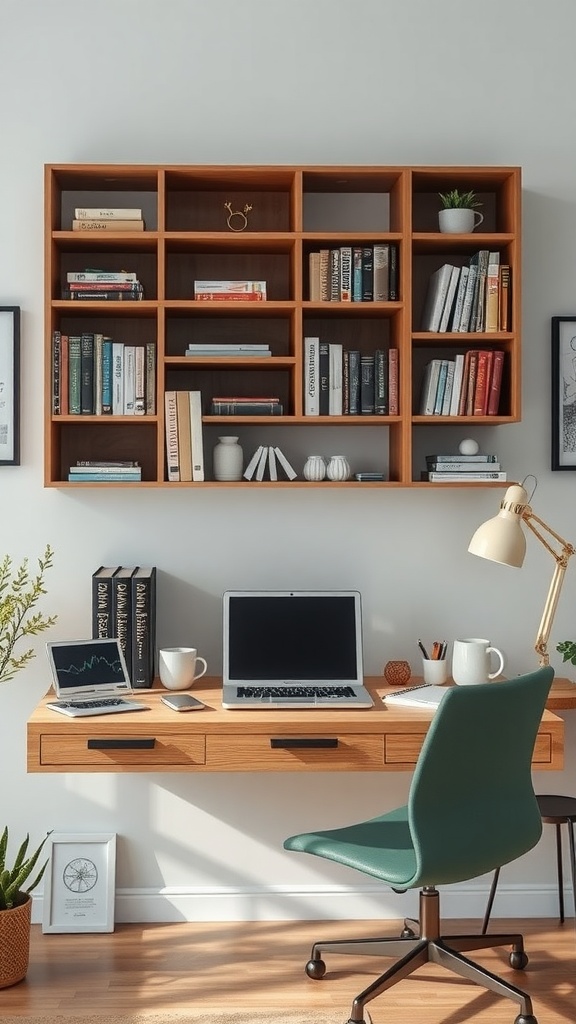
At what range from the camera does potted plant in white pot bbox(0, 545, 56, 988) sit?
2.71 m

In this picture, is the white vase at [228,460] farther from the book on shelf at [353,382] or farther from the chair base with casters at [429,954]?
the chair base with casters at [429,954]

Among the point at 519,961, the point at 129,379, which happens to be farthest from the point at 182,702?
the point at 519,961

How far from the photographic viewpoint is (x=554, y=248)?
3.25m

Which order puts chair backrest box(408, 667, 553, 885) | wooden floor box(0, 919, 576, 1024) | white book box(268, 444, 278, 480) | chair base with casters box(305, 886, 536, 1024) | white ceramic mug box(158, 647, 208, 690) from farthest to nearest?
white book box(268, 444, 278, 480)
white ceramic mug box(158, 647, 208, 690)
wooden floor box(0, 919, 576, 1024)
chair base with casters box(305, 886, 536, 1024)
chair backrest box(408, 667, 553, 885)

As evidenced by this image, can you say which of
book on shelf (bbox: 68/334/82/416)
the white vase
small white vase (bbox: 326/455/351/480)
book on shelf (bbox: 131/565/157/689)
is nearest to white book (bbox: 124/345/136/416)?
book on shelf (bbox: 68/334/82/416)

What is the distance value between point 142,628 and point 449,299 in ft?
4.36

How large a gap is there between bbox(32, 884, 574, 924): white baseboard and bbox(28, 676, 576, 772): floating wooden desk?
0.74 metres

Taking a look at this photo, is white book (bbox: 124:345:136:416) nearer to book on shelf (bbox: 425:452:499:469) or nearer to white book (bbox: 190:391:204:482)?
white book (bbox: 190:391:204:482)

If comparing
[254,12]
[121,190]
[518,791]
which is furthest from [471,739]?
[254,12]

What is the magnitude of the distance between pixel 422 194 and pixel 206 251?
2.33ft

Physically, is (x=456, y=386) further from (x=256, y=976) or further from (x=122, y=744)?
(x=256, y=976)

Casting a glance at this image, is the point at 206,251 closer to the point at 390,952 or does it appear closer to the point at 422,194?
the point at 422,194

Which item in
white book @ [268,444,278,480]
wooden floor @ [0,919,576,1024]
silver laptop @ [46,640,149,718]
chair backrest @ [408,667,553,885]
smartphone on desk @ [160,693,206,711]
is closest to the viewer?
chair backrest @ [408,667,553,885]

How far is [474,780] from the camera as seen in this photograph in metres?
2.37
